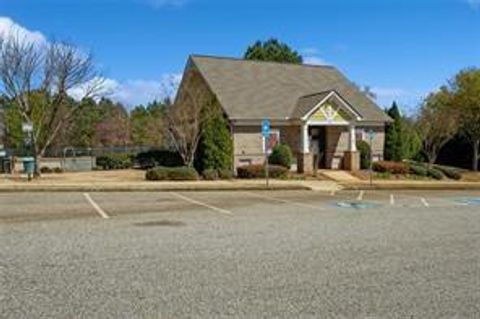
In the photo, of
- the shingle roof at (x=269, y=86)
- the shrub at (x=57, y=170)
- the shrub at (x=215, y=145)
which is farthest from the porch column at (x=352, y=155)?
the shrub at (x=57, y=170)

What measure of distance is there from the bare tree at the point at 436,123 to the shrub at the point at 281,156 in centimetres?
1275

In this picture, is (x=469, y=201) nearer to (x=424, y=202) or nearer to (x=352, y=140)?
(x=424, y=202)

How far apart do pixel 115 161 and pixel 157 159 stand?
265 cm

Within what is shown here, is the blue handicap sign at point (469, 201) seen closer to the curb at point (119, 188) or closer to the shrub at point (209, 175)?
the curb at point (119, 188)

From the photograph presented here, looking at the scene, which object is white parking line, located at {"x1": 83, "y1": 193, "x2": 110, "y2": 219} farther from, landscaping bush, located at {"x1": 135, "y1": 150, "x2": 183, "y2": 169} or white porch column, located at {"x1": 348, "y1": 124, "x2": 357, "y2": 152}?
white porch column, located at {"x1": 348, "y1": 124, "x2": 357, "y2": 152}

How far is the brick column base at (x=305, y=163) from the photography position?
1393 inches

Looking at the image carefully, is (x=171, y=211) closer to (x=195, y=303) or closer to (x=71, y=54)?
(x=195, y=303)

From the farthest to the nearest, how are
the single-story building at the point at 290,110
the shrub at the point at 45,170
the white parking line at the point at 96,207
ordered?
the single-story building at the point at 290,110
the shrub at the point at 45,170
the white parking line at the point at 96,207

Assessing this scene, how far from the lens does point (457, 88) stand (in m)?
46.3

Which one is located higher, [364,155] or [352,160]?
[364,155]

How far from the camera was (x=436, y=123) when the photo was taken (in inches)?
1715

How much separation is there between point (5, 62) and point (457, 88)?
3141 centimetres

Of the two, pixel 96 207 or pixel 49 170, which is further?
pixel 49 170

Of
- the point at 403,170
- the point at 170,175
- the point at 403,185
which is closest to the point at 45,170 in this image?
the point at 170,175
